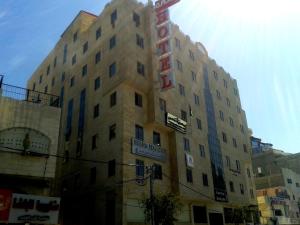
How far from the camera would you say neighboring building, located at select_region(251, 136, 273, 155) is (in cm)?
9199

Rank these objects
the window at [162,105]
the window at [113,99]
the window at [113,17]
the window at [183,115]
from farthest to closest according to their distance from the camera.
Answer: the window at [183,115] → the window at [113,17] → the window at [162,105] → the window at [113,99]

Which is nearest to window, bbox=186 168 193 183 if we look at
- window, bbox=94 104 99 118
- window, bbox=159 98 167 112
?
window, bbox=159 98 167 112

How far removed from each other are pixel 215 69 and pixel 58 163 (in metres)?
30.5

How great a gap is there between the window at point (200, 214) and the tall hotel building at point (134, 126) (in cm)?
12

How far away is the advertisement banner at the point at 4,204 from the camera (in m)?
20.8

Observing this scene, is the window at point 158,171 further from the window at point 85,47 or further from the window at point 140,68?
the window at point 85,47

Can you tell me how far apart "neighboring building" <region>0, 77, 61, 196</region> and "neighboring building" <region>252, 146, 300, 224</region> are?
45154 mm

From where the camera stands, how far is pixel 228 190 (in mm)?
45344

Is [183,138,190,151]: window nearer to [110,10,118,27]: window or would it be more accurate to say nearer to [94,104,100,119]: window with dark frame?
[94,104,100,119]: window with dark frame

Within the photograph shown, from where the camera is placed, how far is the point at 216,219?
41812mm

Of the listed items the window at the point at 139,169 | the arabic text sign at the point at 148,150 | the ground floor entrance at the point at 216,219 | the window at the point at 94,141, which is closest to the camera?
the window at the point at 139,169

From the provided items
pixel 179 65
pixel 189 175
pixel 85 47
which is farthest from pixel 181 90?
pixel 85 47

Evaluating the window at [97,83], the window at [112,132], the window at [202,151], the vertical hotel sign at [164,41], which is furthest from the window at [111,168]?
the window at [202,151]

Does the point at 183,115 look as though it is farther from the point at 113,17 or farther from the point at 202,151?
the point at 113,17
